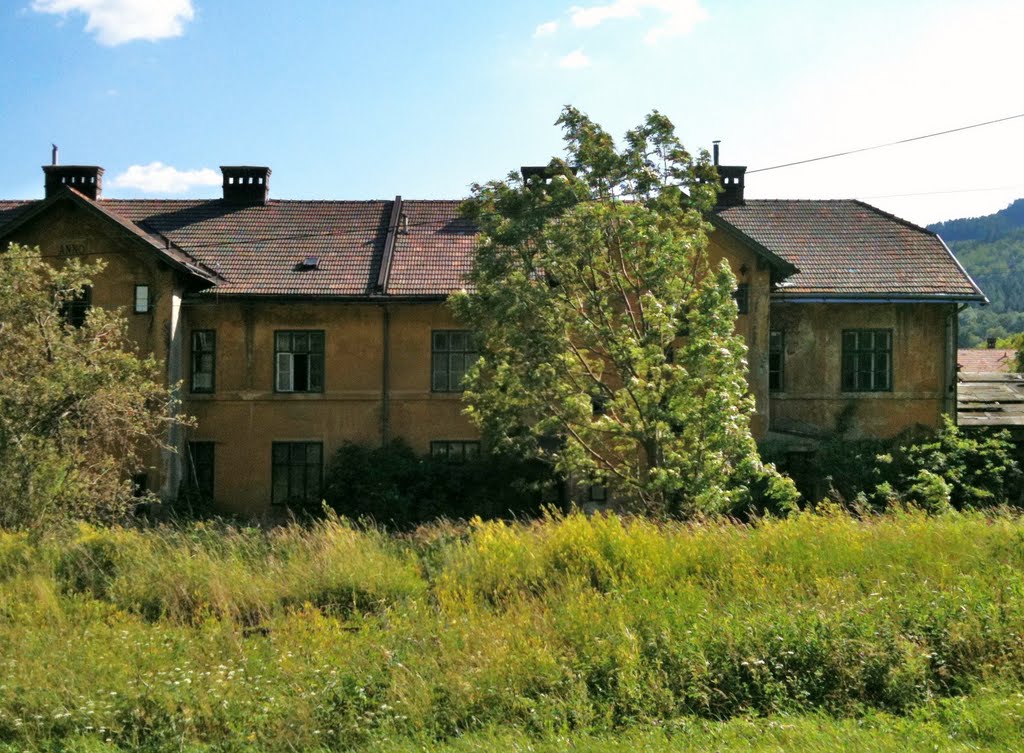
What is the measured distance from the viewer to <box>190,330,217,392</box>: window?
21484 millimetres

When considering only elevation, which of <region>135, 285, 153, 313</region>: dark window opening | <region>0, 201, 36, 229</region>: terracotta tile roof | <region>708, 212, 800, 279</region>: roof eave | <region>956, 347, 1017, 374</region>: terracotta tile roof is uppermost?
<region>0, 201, 36, 229</region>: terracotta tile roof

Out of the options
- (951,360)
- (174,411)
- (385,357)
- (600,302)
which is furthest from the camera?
(951,360)

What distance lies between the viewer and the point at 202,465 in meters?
21.3

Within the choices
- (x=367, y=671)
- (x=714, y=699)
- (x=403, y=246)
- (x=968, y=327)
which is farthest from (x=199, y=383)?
(x=968, y=327)

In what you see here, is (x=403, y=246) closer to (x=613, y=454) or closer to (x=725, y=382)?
(x=613, y=454)

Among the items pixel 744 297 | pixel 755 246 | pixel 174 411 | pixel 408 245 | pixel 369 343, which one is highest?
pixel 408 245

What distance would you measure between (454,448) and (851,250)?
1107cm

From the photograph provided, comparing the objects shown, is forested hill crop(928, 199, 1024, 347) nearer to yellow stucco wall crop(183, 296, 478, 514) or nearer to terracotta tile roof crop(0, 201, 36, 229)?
yellow stucco wall crop(183, 296, 478, 514)

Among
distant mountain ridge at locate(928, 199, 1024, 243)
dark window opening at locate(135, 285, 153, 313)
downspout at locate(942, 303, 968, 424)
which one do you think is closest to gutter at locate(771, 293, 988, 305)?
downspout at locate(942, 303, 968, 424)

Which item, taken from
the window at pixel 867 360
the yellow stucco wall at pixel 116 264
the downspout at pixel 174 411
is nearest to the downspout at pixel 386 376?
the downspout at pixel 174 411

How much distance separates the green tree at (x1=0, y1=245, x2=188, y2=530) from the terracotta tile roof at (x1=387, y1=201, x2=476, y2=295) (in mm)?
8463

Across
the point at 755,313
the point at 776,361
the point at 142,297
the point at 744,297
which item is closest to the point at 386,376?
the point at 142,297

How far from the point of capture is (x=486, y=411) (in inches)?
626

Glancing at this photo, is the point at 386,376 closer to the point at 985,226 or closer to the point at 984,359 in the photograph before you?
the point at 984,359
